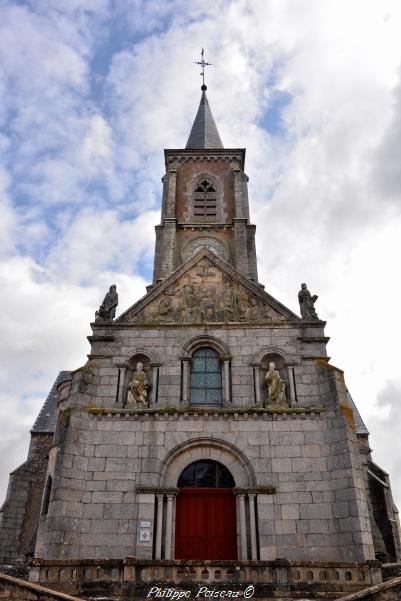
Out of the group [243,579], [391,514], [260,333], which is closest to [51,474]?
[243,579]

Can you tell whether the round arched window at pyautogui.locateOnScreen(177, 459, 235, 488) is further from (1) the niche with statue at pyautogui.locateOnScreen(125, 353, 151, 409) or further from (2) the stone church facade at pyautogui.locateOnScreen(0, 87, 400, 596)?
(1) the niche with statue at pyautogui.locateOnScreen(125, 353, 151, 409)

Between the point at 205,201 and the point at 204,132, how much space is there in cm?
816

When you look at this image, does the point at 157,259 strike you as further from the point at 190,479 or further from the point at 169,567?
the point at 169,567

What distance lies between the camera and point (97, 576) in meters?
10.9

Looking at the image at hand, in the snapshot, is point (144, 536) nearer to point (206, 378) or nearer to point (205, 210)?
point (206, 378)

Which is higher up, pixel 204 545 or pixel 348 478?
pixel 348 478

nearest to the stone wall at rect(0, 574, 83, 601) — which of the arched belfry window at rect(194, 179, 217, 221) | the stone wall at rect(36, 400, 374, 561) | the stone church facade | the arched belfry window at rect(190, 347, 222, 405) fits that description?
the stone church facade

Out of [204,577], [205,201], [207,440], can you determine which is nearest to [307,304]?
[207,440]

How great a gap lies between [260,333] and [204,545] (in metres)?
6.47

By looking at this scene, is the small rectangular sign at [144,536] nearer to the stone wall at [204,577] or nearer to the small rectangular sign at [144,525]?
the small rectangular sign at [144,525]

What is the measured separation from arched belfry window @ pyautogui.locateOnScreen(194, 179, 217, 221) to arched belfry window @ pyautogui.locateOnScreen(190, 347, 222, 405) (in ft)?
52.2

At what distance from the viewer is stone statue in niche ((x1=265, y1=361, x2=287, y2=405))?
1498 centimetres

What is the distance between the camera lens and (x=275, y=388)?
15.1 meters

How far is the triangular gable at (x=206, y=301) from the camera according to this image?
16734 mm
